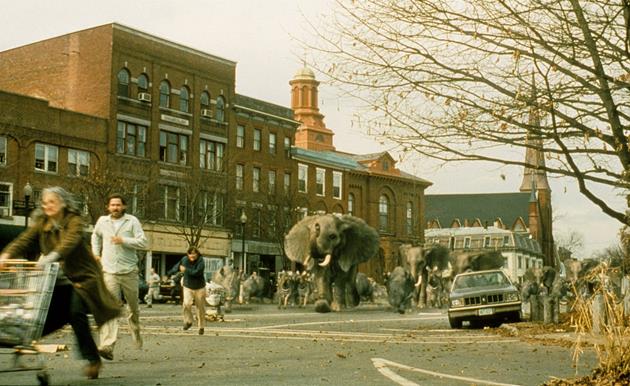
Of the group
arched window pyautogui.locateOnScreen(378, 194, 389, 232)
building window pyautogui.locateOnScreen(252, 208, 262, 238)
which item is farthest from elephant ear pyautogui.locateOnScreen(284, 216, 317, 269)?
arched window pyautogui.locateOnScreen(378, 194, 389, 232)

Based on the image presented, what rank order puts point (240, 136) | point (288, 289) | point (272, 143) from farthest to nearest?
point (272, 143) < point (240, 136) < point (288, 289)

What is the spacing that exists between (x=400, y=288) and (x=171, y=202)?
955 inches

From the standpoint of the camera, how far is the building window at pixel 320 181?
70894mm

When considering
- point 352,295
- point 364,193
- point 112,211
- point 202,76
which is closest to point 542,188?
point 364,193

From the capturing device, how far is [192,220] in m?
52.1

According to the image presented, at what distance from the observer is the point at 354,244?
31.2 meters

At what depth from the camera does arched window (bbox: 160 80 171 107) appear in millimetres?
54406

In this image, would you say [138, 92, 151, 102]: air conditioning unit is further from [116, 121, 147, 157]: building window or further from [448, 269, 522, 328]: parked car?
[448, 269, 522, 328]: parked car

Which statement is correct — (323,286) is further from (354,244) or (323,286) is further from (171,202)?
(171,202)

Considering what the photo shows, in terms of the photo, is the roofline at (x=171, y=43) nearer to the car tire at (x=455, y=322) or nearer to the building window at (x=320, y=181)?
the building window at (x=320, y=181)

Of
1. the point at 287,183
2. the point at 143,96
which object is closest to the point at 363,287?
the point at 143,96

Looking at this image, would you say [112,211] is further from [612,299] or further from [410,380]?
[612,299]

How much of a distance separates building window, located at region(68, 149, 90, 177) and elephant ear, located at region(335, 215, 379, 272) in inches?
782

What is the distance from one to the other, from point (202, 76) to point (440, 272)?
23.7 metres
